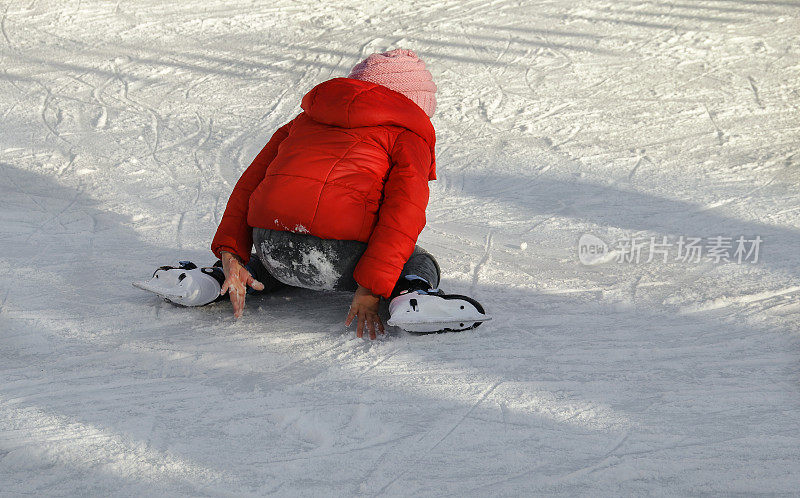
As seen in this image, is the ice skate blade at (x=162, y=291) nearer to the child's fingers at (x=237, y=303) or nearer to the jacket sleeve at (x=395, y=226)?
the child's fingers at (x=237, y=303)

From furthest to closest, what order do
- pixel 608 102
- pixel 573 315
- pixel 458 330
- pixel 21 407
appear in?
pixel 608 102, pixel 573 315, pixel 458 330, pixel 21 407

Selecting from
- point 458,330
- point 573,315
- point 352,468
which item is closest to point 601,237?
point 573,315

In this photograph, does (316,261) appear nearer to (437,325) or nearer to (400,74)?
(437,325)

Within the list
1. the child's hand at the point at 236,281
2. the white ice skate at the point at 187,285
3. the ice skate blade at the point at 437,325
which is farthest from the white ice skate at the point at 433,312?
the white ice skate at the point at 187,285

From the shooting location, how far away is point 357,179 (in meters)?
2.73

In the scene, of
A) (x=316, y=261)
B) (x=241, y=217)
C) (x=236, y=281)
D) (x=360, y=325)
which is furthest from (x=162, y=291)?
(x=360, y=325)

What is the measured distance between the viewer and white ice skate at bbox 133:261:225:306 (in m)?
2.94

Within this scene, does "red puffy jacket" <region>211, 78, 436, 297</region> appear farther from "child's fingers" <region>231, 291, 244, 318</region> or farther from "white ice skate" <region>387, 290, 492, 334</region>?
"child's fingers" <region>231, 291, 244, 318</region>

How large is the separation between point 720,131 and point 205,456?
13.7 ft

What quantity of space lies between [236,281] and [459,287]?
976mm

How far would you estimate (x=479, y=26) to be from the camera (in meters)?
7.40

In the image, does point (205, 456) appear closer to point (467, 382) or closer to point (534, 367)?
point (467, 382)
